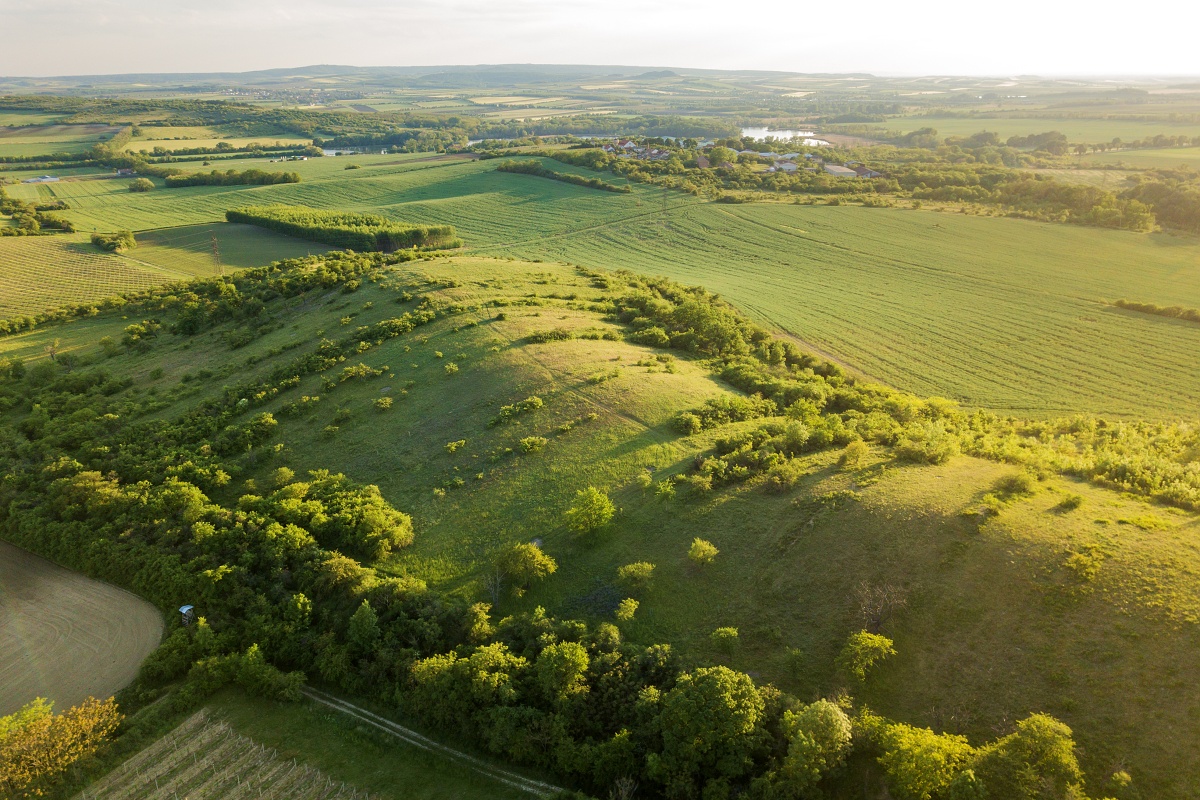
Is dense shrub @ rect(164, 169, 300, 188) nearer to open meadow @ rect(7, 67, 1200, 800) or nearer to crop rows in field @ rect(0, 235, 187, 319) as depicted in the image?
crop rows in field @ rect(0, 235, 187, 319)

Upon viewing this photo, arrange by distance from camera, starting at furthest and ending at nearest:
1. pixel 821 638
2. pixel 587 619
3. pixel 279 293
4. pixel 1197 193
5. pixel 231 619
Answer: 1. pixel 1197 193
2. pixel 279 293
3. pixel 231 619
4. pixel 587 619
5. pixel 821 638

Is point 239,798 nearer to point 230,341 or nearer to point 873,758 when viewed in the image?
point 873,758

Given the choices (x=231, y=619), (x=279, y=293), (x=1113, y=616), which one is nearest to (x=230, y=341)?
(x=279, y=293)

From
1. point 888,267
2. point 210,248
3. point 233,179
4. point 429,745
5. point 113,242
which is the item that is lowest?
point 429,745

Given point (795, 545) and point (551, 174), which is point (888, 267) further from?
point (551, 174)

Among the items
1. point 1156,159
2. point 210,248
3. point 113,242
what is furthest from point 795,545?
point 1156,159

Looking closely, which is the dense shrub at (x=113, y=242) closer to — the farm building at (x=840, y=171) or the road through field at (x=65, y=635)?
the road through field at (x=65, y=635)

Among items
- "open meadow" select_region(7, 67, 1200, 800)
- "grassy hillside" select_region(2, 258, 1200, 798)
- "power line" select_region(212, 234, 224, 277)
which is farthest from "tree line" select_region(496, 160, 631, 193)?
"grassy hillside" select_region(2, 258, 1200, 798)

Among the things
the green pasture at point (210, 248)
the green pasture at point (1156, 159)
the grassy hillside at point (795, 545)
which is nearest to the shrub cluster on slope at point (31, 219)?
the green pasture at point (210, 248)
